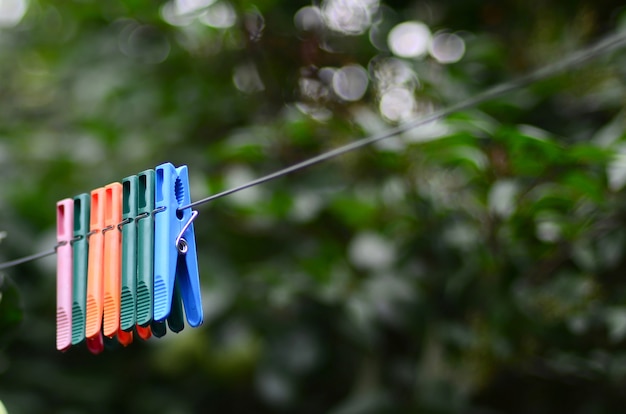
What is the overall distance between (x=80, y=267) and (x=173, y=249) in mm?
181

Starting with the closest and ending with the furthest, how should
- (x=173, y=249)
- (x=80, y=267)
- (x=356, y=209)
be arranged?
(x=173, y=249), (x=80, y=267), (x=356, y=209)

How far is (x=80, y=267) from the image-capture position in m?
1.03

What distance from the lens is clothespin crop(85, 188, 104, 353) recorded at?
97 centimetres

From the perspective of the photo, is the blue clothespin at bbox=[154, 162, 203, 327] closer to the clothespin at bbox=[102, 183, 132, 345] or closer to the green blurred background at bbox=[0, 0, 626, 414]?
the clothespin at bbox=[102, 183, 132, 345]

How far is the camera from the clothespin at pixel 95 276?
97cm

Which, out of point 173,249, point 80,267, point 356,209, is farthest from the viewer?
point 356,209

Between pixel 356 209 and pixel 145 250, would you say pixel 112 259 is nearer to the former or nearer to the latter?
pixel 145 250

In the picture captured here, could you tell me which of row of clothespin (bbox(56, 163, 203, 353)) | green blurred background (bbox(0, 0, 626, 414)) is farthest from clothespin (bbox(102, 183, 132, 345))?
green blurred background (bbox(0, 0, 626, 414))

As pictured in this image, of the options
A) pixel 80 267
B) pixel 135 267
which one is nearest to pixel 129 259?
pixel 135 267

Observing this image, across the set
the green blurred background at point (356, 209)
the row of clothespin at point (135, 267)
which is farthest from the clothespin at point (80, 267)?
the green blurred background at point (356, 209)

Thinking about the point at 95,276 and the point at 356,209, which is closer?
the point at 95,276

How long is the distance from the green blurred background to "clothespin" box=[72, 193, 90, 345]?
549mm

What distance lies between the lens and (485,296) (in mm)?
1675

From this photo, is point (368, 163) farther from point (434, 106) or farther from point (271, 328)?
point (271, 328)
